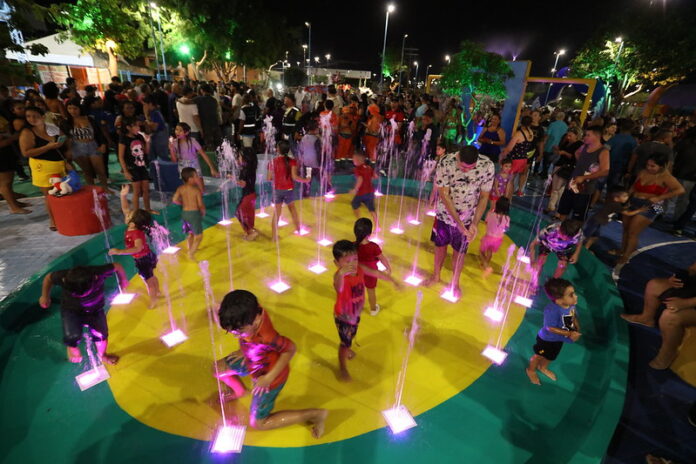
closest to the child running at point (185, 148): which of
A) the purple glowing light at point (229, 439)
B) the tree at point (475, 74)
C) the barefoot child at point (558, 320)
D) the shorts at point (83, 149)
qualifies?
the shorts at point (83, 149)

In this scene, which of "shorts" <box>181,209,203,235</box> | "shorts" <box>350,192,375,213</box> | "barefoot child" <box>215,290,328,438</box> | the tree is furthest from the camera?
the tree

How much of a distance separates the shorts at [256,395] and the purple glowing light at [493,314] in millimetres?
2902

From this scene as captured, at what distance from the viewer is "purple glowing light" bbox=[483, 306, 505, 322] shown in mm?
4414

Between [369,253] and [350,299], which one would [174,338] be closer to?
[350,299]

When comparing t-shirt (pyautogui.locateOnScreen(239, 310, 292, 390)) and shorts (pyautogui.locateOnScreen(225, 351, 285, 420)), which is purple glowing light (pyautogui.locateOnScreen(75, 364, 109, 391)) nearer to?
shorts (pyautogui.locateOnScreen(225, 351, 285, 420))

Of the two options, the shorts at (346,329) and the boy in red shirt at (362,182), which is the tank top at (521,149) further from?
the shorts at (346,329)

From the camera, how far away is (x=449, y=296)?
4793mm

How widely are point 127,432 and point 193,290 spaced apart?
204 centimetres

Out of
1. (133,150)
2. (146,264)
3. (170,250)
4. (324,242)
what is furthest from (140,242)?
(324,242)

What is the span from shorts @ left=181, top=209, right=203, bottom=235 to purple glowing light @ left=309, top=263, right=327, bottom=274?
5.61 feet

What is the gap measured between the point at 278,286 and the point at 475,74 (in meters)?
12.1

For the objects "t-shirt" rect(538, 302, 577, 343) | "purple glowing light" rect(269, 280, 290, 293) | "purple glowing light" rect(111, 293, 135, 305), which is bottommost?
"purple glowing light" rect(111, 293, 135, 305)

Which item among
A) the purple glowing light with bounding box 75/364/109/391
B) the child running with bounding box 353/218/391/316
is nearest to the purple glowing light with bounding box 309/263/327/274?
the child running with bounding box 353/218/391/316

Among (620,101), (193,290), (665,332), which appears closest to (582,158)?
(665,332)
